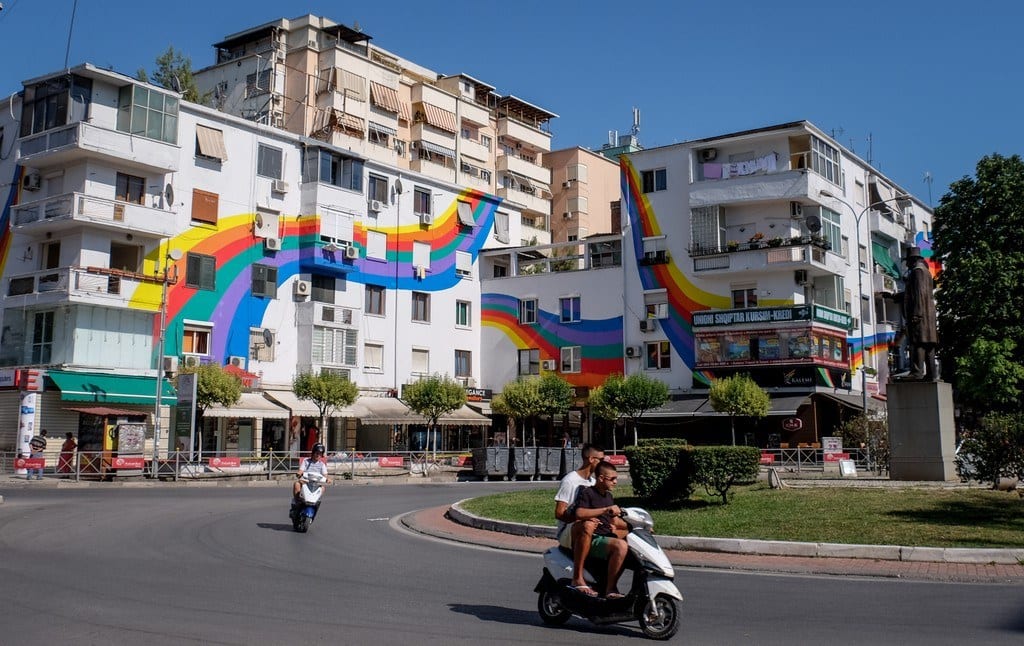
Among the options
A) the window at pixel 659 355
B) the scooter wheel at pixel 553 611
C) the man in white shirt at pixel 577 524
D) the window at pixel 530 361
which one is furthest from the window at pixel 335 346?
the scooter wheel at pixel 553 611

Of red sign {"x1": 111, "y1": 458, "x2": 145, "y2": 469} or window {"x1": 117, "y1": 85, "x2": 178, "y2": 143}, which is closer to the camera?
red sign {"x1": 111, "y1": 458, "x2": 145, "y2": 469}

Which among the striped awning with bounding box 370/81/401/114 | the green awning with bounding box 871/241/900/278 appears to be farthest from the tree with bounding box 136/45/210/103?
the green awning with bounding box 871/241/900/278

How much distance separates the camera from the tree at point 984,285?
4016 centimetres

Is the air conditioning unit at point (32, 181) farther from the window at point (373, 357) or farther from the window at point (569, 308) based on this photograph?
the window at point (569, 308)

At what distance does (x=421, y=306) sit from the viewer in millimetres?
50656

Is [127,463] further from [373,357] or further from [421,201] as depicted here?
[421,201]

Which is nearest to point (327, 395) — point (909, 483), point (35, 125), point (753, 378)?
point (35, 125)

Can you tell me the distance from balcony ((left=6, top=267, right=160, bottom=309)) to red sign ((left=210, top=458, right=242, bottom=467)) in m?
8.46

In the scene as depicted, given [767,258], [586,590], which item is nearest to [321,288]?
[767,258]

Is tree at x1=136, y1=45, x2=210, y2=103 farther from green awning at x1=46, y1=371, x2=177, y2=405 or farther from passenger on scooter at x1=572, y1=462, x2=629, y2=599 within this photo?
passenger on scooter at x1=572, y1=462, x2=629, y2=599

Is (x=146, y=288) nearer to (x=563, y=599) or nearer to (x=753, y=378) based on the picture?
(x=753, y=378)

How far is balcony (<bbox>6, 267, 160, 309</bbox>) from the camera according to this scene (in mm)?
35531

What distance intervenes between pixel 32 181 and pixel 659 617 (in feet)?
123

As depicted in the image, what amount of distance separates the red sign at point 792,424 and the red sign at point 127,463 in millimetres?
28511
